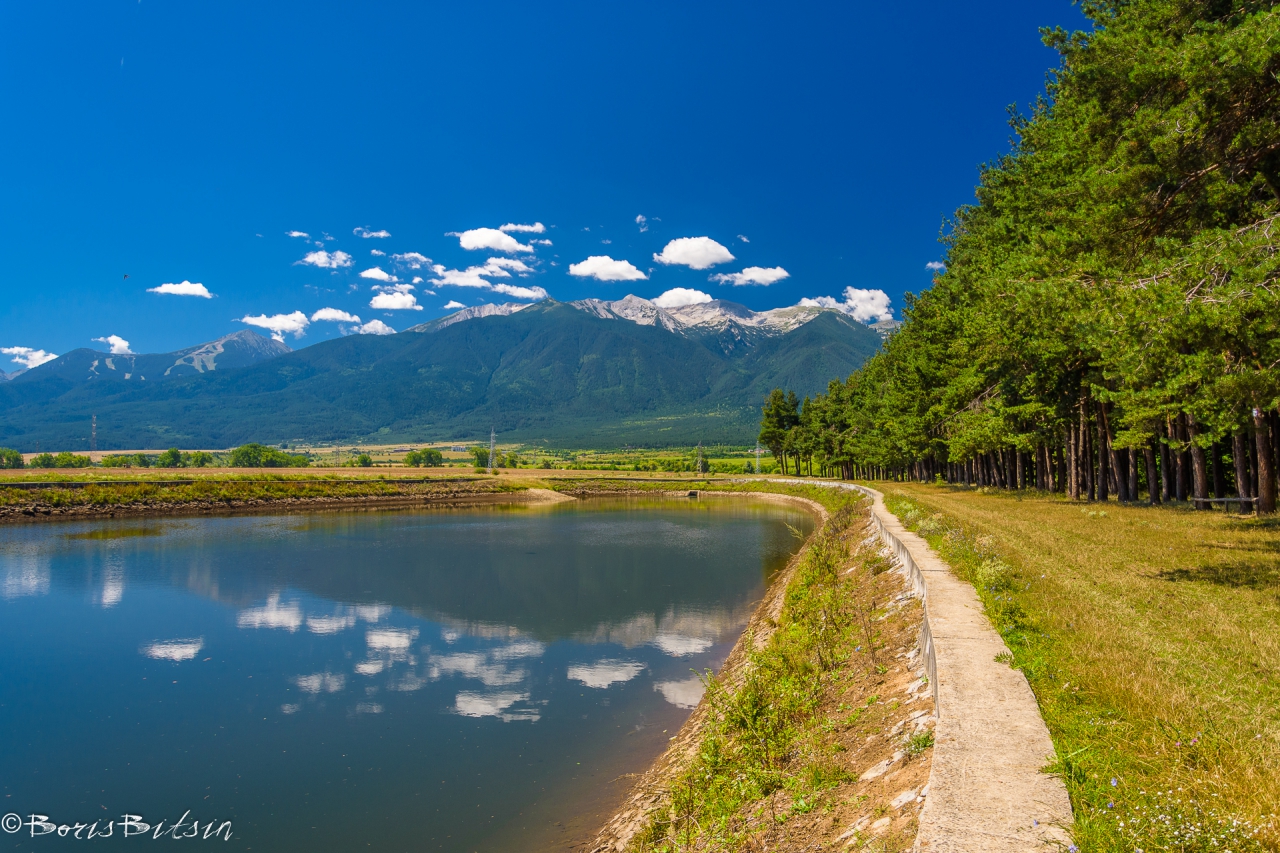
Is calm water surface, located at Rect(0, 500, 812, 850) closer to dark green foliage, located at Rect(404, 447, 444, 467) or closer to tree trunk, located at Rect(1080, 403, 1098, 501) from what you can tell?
tree trunk, located at Rect(1080, 403, 1098, 501)

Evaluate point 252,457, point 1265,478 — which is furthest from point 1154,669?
point 252,457

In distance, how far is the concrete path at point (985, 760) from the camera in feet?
14.5

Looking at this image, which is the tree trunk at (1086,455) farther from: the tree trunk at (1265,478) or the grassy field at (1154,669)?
the grassy field at (1154,669)

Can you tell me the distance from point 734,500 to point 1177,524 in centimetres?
7205

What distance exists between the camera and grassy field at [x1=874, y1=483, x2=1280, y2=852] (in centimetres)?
439

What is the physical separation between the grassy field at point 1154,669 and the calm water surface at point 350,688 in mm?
6947

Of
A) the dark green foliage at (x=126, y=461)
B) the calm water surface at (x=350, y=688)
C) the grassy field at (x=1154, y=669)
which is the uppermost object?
the dark green foliage at (x=126, y=461)

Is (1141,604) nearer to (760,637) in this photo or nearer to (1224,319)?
(1224,319)

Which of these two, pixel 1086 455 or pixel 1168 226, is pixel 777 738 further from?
pixel 1086 455

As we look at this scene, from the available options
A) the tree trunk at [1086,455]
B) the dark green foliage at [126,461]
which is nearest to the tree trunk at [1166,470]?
the tree trunk at [1086,455]

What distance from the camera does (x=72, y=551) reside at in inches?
1487

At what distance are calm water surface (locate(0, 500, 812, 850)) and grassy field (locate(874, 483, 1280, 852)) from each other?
6947mm

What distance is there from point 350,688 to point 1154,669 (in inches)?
623

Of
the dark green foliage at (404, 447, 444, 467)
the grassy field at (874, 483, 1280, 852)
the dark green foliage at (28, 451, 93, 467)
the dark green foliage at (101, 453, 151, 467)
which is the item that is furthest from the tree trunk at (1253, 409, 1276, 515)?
the dark green foliage at (404, 447, 444, 467)
